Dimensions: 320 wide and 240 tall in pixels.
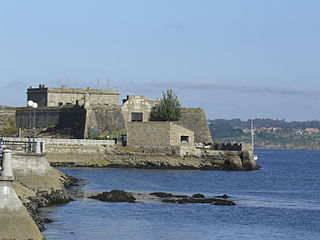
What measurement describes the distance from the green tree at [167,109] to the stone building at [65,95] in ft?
29.9

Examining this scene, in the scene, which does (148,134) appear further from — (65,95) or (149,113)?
(65,95)

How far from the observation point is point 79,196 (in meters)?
43.7

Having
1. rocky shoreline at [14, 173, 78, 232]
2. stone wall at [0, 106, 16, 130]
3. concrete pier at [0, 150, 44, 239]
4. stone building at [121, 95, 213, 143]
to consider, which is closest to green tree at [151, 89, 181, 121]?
stone building at [121, 95, 213, 143]

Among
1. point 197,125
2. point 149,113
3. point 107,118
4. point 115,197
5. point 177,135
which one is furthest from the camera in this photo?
point 197,125

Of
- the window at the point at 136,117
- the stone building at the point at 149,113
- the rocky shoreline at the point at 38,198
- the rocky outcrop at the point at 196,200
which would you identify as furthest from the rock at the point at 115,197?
the window at the point at 136,117

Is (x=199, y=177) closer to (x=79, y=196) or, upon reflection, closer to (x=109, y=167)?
(x=109, y=167)

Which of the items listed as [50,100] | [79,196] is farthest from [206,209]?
[50,100]

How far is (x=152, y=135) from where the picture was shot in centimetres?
8075

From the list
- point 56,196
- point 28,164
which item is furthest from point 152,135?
point 28,164

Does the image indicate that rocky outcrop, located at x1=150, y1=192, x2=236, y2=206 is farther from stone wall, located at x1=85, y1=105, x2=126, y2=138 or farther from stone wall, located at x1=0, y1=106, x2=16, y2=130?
stone wall, located at x1=0, y1=106, x2=16, y2=130

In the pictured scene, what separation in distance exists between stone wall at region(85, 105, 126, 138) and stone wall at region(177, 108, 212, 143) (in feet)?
31.6

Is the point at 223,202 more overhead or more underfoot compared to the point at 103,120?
more underfoot

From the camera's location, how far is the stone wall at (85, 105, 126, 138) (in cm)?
8550

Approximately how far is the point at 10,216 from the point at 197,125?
70.3 m
